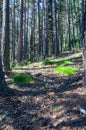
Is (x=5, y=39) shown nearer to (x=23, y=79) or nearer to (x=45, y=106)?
(x=23, y=79)

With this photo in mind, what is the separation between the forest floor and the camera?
6.61 meters

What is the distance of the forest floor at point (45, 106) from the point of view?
661cm

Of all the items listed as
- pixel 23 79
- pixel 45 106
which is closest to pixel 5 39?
pixel 23 79

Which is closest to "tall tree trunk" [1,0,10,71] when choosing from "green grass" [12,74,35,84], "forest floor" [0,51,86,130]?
"green grass" [12,74,35,84]

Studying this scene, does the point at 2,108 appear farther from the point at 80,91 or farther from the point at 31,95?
the point at 80,91

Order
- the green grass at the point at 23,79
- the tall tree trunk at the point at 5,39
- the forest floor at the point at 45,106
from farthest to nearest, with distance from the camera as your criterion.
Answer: the tall tree trunk at the point at 5,39, the green grass at the point at 23,79, the forest floor at the point at 45,106

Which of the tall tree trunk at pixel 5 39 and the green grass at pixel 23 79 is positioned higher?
the tall tree trunk at pixel 5 39

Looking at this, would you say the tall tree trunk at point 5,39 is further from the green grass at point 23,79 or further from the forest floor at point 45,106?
the forest floor at point 45,106

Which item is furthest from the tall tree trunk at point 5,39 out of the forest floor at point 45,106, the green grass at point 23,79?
the forest floor at point 45,106

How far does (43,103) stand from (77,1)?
45.3 meters

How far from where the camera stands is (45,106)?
766cm

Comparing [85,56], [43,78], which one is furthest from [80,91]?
[43,78]

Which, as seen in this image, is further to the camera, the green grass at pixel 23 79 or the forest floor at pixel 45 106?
the green grass at pixel 23 79

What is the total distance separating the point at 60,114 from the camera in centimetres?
691
